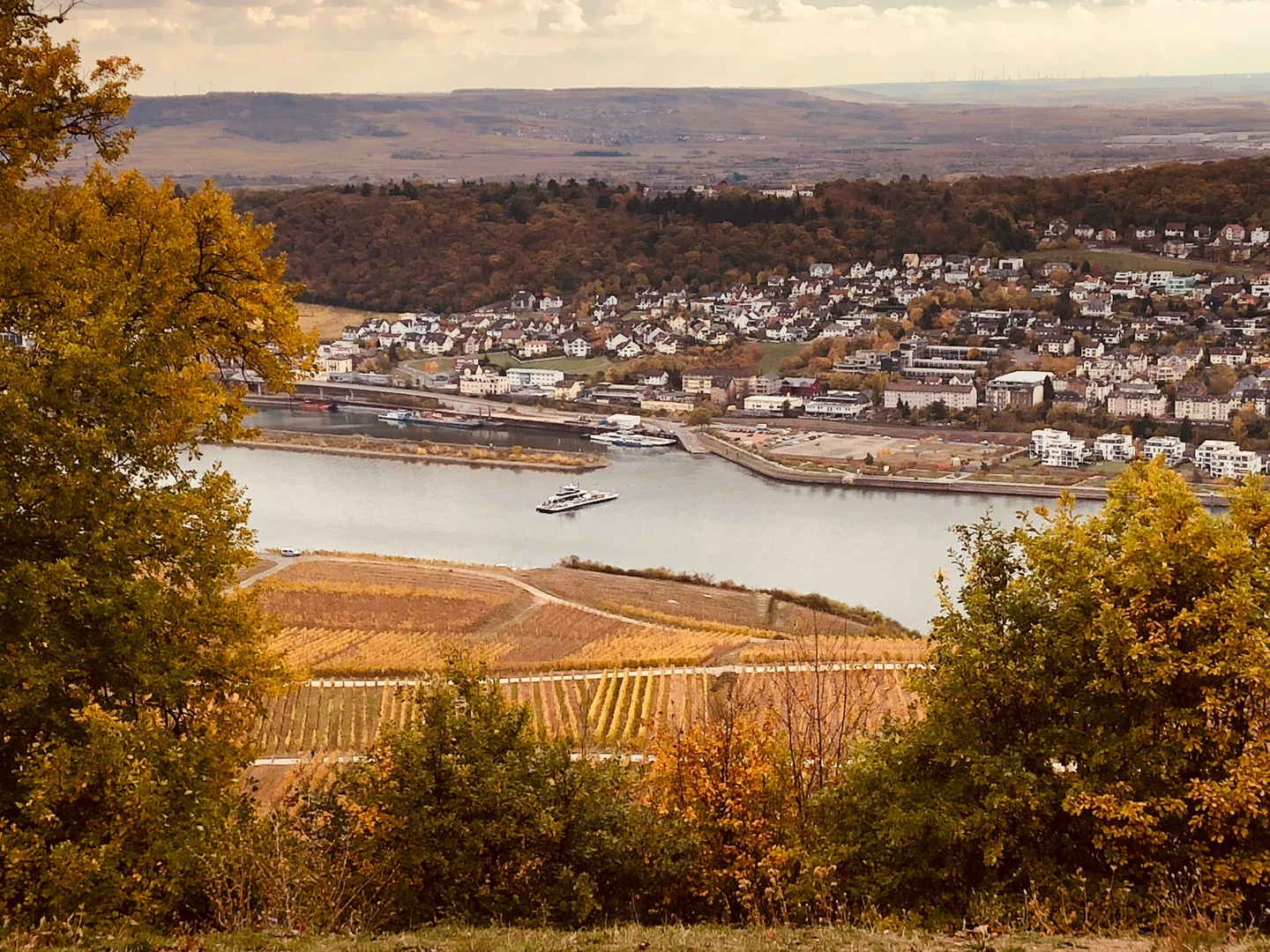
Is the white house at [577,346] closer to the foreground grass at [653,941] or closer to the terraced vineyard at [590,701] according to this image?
the terraced vineyard at [590,701]

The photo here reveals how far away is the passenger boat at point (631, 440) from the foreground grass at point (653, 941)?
19.1 m

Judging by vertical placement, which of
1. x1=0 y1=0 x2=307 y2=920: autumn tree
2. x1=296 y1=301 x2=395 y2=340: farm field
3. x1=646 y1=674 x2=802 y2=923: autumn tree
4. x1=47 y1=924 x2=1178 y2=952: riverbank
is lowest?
x1=296 y1=301 x2=395 y2=340: farm field

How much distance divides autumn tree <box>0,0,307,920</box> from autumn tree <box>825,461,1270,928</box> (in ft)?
5.08

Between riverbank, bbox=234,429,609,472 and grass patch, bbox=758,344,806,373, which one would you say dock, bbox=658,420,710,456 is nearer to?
riverbank, bbox=234,429,609,472

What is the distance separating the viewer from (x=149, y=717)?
111 inches

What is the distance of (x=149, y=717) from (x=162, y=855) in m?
0.29

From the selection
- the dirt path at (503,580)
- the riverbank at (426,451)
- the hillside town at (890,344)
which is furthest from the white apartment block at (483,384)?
the dirt path at (503,580)

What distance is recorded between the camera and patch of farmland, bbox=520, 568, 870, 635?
11539 mm

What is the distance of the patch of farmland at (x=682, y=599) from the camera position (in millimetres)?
11539

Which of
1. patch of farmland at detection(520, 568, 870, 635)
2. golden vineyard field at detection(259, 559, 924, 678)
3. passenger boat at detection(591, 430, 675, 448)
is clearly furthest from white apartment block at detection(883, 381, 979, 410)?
golden vineyard field at detection(259, 559, 924, 678)

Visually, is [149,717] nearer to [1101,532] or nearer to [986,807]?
[986,807]

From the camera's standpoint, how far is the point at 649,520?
1647 centimetres

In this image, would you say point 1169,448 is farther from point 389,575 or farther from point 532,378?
point 532,378

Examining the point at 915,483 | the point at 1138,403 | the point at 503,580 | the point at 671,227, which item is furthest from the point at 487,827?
the point at 671,227
